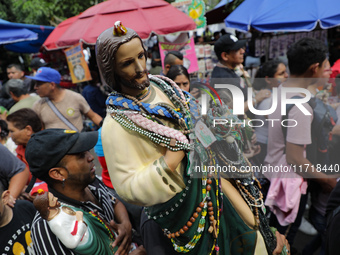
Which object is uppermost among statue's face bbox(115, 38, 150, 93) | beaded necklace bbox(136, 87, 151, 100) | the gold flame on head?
the gold flame on head

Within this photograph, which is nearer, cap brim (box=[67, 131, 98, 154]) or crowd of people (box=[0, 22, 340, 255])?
crowd of people (box=[0, 22, 340, 255])

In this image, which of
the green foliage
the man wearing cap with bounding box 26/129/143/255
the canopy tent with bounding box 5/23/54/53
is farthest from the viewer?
the green foliage

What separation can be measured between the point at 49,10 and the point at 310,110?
12.0 meters

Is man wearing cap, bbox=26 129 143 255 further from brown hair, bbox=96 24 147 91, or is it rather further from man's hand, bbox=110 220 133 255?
brown hair, bbox=96 24 147 91

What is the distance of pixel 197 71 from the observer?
6.02 m

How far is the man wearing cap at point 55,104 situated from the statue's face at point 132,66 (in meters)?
2.54

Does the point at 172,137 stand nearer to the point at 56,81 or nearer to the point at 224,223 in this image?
the point at 224,223

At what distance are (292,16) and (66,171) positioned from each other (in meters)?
4.98

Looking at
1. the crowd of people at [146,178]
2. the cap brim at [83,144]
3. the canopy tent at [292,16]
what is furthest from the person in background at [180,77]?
the canopy tent at [292,16]

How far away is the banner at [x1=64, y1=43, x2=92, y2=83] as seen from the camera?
18.5 feet

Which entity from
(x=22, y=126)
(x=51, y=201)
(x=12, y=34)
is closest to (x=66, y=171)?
(x=51, y=201)

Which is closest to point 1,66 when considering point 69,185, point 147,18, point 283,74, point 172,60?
point 147,18

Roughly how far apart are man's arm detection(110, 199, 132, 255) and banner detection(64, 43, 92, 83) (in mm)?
3853

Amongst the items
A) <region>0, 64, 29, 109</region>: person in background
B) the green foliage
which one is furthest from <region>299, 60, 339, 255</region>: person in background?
the green foliage
